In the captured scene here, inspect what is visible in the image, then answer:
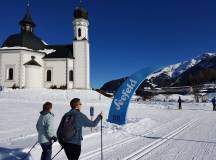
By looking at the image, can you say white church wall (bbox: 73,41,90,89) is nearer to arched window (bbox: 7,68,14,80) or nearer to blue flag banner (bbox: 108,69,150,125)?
arched window (bbox: 7,68,14,80)

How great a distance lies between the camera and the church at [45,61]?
55688 millimetres

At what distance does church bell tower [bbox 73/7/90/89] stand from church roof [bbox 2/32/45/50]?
7325 millimetres

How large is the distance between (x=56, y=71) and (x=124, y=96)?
44.1m

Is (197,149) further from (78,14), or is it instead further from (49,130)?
(78,14)

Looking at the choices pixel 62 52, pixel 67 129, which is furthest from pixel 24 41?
pixel 67 129

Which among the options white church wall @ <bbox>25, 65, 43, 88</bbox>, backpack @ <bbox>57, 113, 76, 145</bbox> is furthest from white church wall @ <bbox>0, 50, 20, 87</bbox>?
backpack @ <bbox>57, 113, 76, 145</bbox>

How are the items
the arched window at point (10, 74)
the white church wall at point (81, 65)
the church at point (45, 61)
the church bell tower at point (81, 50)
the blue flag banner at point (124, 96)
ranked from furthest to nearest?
1. the church bell tower at point (81, 50)
2. the white church wall at point (81, 65)
3. the arched window at point (10, 74)
4. the church at point (45, 61)
5. the blue flag banner at point (124, 96)

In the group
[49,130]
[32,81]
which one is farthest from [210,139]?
[32,81]

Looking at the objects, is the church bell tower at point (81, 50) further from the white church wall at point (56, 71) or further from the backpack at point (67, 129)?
the backpack at point (67, 129)

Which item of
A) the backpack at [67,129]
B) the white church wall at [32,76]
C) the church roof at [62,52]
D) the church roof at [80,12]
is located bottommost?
the backpack at [67,129]

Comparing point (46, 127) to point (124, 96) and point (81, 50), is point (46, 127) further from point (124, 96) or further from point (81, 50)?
point (81, 50)

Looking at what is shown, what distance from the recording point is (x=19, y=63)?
55625 mm

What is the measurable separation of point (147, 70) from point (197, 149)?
6.84 m

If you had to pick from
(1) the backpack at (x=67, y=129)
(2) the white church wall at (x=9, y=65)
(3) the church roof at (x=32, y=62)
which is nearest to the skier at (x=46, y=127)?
(1) the backpack at (x=67, y=129)
